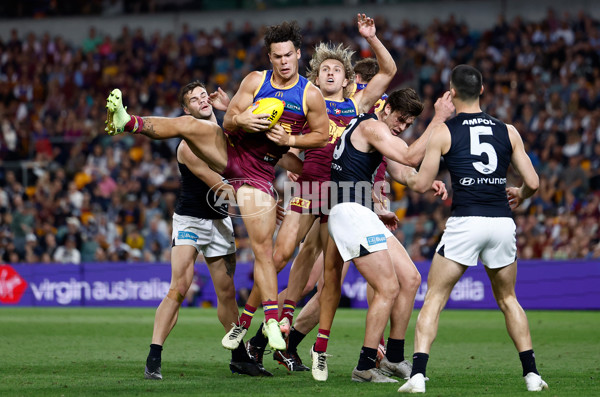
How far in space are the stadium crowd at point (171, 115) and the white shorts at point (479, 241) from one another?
11.9 meters

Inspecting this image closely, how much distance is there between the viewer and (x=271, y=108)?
774cm

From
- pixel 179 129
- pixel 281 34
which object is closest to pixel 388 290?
pixel 179 129

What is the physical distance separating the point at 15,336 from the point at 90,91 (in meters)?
16.5

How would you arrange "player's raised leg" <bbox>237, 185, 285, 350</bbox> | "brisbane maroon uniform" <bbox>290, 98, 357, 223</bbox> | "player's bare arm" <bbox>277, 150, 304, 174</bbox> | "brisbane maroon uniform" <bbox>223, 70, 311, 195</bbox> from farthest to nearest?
"brisbane maroon uniform" <bbox>290, 98, 357, 223</bbox>
"player's bare arm" <bbox>277, 150, 304, 174</bbox>
"brisbane maroon uniform" <bbox>223, 70, 311, 195</bbox>
"player's raised leg" <bbox>237, 185, 285, 350</bbox>

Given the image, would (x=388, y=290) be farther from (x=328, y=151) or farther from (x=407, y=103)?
(x=328, y=151)

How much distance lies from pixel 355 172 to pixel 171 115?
1818 cm

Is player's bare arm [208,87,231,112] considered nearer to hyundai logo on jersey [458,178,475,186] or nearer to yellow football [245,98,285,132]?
yellow football [245,98,285,132]

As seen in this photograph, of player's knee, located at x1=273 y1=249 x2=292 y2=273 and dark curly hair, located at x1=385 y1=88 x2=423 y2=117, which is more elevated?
dark curly hair, located at x1=385 y1=88 x2=423 y2=117

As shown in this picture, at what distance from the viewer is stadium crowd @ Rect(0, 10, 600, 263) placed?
1977 centimetres

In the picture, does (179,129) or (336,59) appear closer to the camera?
(179,129)

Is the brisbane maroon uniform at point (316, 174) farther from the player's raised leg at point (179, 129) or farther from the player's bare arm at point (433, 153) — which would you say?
the player's bare arm at point (433, 153)

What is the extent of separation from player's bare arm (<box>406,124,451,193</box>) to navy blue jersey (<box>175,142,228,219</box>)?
2.67m

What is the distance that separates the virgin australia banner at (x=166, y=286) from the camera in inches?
694

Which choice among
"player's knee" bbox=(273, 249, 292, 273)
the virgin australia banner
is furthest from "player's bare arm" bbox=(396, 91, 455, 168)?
the virgin australia banner
